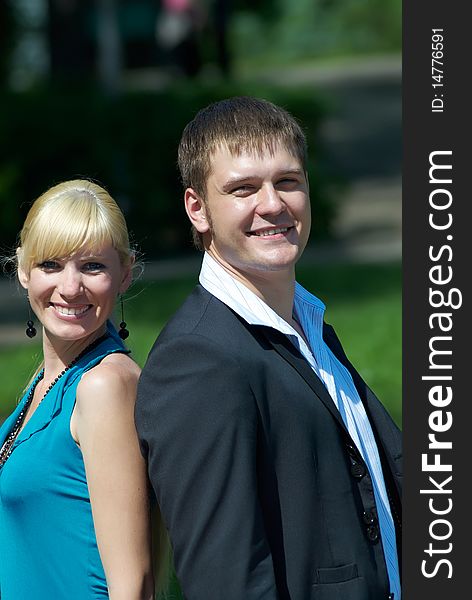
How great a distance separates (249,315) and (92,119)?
1240 cm

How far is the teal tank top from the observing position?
267cm

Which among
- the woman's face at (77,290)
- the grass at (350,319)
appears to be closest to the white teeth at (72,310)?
the woman's face at (77,290)

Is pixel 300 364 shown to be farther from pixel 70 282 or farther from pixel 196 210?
pixel 70 282

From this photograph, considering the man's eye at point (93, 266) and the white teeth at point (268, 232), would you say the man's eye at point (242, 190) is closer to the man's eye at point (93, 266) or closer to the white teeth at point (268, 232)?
the white teeth at point (268, 232)

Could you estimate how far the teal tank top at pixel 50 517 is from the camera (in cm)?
267

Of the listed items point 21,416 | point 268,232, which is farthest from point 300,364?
point 21,416

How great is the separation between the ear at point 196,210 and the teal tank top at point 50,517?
1.29ft

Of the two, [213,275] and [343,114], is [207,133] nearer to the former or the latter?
[213,275]

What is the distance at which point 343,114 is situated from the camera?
2427 centimetres

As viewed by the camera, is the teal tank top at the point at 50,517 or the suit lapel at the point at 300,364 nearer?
the suit lapel at the point at 300,364

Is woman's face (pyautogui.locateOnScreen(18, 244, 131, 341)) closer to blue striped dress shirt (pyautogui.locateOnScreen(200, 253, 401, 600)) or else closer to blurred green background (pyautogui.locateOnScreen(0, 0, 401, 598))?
blue striped dress shirt (pyautogui.locateOnScreen(200, 253, 401, 600))

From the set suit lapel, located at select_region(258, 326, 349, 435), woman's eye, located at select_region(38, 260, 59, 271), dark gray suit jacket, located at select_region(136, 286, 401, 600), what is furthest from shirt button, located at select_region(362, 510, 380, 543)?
woman's eye, located at select_region(38, 260, 59, 271)

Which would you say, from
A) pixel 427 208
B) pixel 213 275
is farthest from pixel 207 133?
pixel 427 208

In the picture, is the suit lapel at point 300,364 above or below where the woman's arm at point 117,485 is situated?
above
